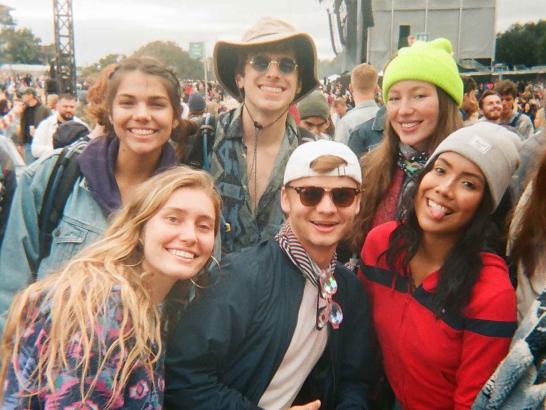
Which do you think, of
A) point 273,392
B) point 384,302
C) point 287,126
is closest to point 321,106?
point 287,126

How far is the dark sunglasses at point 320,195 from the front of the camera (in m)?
2.24

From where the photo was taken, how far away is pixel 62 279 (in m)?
1.94

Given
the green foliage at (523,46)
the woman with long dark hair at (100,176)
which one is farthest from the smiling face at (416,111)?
the green foliage at (523,46)

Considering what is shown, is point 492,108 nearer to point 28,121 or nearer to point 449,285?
point 449,285

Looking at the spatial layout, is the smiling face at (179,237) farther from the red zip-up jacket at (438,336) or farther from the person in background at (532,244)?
the person in background at (532,244)

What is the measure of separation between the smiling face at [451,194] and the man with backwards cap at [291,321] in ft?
1.05

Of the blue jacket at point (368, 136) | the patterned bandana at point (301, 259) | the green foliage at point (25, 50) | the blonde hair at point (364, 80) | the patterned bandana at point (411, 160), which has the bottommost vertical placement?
the patterned bandana at point (301, 259)

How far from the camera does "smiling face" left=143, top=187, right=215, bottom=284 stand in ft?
6.97

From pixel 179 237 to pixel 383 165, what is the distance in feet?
4.36

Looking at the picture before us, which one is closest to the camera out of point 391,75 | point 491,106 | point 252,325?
point 252,325

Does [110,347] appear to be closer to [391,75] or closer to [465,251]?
[465,251]

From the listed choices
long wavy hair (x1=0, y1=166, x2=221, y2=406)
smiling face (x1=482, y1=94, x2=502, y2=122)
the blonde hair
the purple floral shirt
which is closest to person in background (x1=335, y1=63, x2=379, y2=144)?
the blonde hair

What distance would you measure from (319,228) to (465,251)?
24.2 inches

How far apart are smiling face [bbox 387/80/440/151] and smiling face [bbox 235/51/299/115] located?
0.61m
